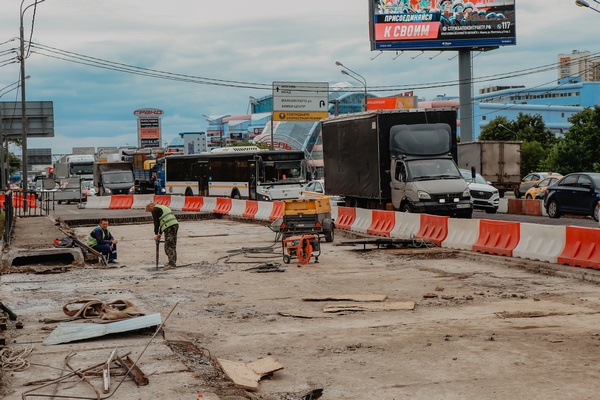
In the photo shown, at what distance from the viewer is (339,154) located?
3434cm

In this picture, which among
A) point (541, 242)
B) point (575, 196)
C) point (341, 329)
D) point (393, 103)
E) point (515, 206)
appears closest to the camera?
point (341, 329)

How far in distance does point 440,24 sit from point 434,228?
48.3m

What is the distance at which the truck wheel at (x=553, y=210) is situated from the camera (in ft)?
106

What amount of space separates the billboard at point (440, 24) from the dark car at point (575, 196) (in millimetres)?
38386

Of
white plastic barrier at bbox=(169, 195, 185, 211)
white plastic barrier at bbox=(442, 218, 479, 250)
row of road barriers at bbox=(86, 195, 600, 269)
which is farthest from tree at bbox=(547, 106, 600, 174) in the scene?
white plastic barrier at bbox=(442, 218, 479, 250)

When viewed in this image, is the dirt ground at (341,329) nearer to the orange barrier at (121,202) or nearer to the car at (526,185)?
the car at (526,185)

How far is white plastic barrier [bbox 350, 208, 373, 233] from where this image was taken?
1158 inches

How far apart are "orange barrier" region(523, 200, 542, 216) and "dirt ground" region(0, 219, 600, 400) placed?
1592 cm

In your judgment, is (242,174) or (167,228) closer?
(167,228)

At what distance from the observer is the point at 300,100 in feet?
322

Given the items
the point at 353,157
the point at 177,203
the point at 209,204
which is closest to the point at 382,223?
the point at 353,157

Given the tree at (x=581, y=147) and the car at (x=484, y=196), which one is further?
the tree at (x=581, y=147)

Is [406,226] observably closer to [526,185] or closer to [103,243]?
[103,243]

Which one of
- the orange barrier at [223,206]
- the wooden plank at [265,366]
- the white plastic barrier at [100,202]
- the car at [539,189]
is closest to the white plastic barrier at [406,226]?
the wooden plank at [265,366]
